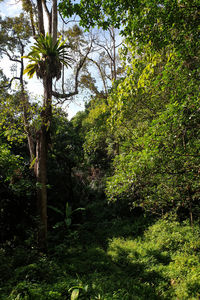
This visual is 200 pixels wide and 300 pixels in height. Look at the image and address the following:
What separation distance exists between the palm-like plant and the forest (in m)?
0.04

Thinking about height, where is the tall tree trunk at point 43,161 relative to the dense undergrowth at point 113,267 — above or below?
above

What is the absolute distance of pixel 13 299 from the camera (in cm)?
352

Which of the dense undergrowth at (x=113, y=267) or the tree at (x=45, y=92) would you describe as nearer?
the dense undergrowth at (x=113, y=267)

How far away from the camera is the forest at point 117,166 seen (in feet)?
10.1

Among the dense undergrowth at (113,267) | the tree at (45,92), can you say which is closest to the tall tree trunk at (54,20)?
the tree at (45,92)

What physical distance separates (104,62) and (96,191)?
1181cm

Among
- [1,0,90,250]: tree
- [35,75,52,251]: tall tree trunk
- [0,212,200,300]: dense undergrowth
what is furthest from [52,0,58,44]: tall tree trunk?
[0,212,200,300]: dense undergrowth

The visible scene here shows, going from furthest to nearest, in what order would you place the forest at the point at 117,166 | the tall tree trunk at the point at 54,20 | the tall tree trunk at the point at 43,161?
the tall tree trunk at the point at 54,20 < the tall tree trunk at the point at 43,161 < the forest at the point at 117,166

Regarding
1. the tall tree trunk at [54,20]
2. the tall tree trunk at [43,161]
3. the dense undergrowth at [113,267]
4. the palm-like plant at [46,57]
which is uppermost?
the tall tree trunk at [54,20]

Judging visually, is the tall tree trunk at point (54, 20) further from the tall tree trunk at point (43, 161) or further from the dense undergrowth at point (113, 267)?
the dense undergrowth at point (113, 267)

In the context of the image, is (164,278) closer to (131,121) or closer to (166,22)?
(131,121)

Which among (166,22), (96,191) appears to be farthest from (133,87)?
(96,191)

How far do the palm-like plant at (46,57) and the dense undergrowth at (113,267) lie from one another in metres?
6.72

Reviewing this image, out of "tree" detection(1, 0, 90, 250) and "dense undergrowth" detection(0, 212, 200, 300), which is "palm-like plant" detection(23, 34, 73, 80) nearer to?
"tree" detection(1, 0, 90, 250)
